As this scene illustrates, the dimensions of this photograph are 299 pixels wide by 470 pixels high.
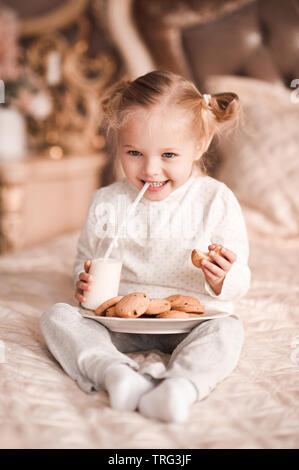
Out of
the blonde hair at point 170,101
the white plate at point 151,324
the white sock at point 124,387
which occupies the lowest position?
the white sock at point 124,387

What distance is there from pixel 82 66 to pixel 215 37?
2.30ft

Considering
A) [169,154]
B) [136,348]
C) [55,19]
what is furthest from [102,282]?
[55,19]

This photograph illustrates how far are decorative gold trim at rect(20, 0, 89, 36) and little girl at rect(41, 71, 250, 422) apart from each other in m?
1.45

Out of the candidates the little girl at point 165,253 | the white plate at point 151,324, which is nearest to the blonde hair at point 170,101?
the little girl at point 165,253

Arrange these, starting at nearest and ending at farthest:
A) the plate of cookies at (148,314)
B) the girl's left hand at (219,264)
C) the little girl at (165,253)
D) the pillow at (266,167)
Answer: the little girl at (165,253)
the plate of cookies at (148,314)
the girl's left hand at (219,264)
the pillow at (266,167)

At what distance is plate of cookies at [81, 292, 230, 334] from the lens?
34.9 inches

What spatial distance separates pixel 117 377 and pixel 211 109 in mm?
614

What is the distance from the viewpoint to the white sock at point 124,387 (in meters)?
0.72

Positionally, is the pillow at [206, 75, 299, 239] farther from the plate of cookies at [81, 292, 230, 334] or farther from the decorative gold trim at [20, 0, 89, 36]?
the decorative gold trim at [20, 0, 89, 36]

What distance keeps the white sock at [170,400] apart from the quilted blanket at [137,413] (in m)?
0.01

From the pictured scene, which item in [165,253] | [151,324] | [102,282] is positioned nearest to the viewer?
[151,324]

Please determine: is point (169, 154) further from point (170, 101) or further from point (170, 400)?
point (170, 400)

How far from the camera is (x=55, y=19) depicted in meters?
2.44

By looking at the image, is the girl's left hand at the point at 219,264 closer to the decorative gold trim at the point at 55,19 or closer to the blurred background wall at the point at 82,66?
the blurred background wall at the point at 82,66
